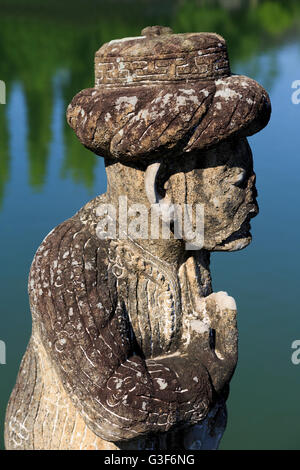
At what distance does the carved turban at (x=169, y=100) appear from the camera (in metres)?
2.59

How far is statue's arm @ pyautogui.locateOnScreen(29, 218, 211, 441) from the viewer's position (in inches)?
106

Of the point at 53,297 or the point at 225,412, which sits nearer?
the point at 53,297

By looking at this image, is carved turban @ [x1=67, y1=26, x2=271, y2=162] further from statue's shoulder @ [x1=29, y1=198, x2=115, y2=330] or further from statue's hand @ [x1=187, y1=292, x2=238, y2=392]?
statue's hand @ [x1=187, y1=292, x2=238, y2=392]

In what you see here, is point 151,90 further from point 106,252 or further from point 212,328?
point 212,328

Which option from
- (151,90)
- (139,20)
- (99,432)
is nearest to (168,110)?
(151,90)

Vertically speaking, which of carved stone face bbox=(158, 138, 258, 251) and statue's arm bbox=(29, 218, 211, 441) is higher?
carved stone face bbox=(158, 138, 258, 251)

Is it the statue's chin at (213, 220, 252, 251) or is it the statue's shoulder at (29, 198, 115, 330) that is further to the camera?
the statue's chin at (213, 220, 252, 251)

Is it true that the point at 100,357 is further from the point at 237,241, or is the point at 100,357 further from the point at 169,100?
the point at 169,100

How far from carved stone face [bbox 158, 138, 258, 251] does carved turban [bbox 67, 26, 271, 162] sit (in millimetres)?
102

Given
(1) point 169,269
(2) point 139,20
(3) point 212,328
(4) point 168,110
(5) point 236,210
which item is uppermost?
(2) point 139,20

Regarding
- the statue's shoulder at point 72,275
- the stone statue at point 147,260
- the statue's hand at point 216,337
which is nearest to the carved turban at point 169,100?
the stone statue at point 147,260

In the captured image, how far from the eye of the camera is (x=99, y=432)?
8.96ft

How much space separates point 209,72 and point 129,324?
95cm

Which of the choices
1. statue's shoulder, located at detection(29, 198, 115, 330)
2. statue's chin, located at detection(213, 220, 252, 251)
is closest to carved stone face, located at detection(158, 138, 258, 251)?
statue's chin, located at detection(213, 220, 252, 251)
